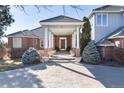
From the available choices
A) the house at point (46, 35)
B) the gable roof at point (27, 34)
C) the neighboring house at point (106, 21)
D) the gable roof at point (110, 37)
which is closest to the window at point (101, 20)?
the neighboring house at point (106, 21)

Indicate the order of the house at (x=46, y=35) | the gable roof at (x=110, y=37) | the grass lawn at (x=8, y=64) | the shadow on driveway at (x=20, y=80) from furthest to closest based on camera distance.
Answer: the house at (x=46, y=35) → the gable roof at (x=110, y=37) → the grass lawn at (x=8, y=64) → the shadow on driveway at (x=20, y=80)

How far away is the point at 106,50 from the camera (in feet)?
64.5

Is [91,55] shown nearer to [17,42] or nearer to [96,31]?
[96,31]

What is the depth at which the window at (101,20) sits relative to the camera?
22109mm

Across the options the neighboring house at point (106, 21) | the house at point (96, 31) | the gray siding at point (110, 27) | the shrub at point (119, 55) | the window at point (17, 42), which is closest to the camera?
the shrub at point (119, 55)

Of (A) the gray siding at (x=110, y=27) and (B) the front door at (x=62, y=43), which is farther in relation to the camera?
(B) the front door at (x=62, y=43)

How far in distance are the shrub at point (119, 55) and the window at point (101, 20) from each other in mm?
4537

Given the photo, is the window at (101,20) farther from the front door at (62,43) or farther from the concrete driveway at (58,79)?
the front door at (62,43)

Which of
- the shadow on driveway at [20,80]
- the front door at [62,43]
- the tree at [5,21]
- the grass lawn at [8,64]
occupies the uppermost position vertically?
the tree at [5,21]

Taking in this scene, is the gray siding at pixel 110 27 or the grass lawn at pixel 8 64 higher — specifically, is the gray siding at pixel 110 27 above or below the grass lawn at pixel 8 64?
above

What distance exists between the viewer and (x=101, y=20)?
22.2 m
